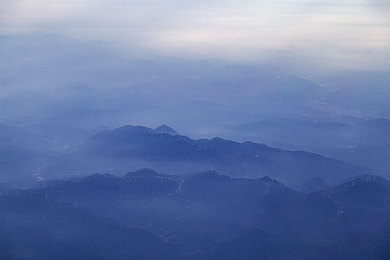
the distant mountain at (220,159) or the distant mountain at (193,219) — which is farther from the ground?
the distant mountain at (220,159)

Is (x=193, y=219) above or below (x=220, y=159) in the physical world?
below

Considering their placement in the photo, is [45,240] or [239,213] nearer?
[45,240]

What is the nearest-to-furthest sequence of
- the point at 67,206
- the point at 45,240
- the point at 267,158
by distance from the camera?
the point at 45,240, the point at 67,206, the point at 267,158

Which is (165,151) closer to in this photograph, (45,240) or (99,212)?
(99,212)

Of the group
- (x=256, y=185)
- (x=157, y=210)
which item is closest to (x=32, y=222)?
(x=157, y=210)

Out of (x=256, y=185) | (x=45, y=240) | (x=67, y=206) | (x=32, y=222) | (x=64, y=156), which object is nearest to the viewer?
(x=45, y=240)
